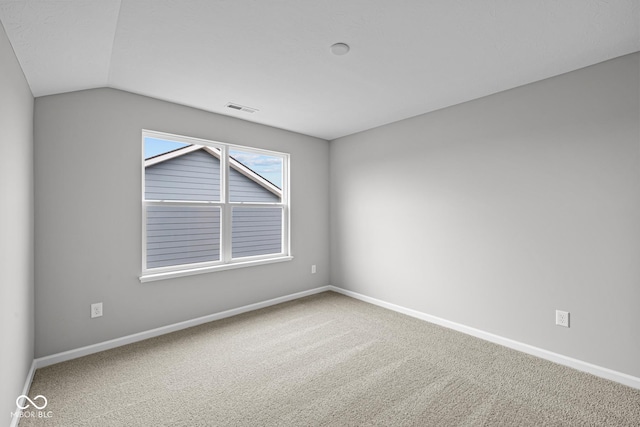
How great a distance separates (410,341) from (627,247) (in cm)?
186

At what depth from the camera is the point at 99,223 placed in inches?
106

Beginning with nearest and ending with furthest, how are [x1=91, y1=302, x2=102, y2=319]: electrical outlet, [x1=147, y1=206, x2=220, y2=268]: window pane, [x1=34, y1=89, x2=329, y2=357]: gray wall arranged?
[x1=34, y1=89, x2=329, y2=357]: gray wall < [x1=91, y1=302, x2=102, y2=319]: electrical outlet < [x1=147, y1=206, x2=220, y2=268]: window pane

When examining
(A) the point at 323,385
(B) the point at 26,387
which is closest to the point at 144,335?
(B) the point at 26,387

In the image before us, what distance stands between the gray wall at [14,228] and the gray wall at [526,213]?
11.3 ft

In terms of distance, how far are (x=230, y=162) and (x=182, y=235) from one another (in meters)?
1.06

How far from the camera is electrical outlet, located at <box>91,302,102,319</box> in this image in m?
2.64

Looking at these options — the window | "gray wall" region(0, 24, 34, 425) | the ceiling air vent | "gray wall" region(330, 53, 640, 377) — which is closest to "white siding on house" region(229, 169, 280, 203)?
the window

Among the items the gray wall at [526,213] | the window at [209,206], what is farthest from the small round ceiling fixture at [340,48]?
the window at [209,206]

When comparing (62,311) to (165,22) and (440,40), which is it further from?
(440,40)

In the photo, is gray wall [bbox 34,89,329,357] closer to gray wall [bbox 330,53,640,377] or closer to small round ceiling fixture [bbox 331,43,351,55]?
small round ceiling fixture [bbox 331,43,351,55]

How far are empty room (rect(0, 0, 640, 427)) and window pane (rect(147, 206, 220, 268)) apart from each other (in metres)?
0.02

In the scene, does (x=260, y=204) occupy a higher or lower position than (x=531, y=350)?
higher

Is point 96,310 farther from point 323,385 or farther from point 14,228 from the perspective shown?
point 323,385

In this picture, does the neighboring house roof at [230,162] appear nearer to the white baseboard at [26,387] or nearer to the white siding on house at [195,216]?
the white siding on house at [195,216]
